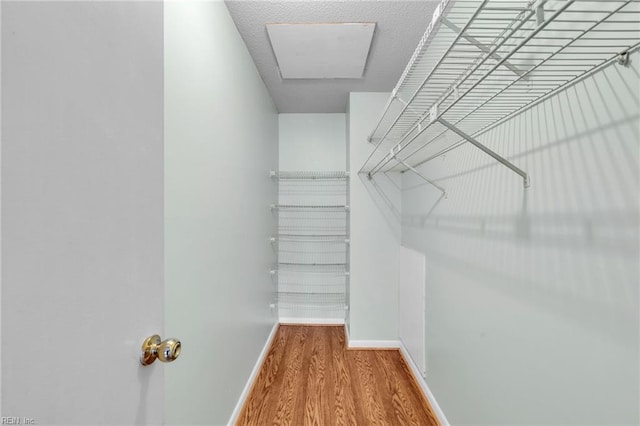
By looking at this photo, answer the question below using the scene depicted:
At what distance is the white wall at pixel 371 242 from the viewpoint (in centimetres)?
255

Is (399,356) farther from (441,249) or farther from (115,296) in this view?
(115,296)

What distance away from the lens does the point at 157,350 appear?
608 mm

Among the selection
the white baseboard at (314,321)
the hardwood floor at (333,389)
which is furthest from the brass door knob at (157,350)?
the white baseboard at (314,321)

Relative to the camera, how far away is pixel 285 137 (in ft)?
10.3

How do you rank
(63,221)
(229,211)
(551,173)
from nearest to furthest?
(63,221)
(551,173)
(229,211)

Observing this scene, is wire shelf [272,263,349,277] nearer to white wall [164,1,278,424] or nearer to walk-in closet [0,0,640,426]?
walk-in closet [0,0,640,426]

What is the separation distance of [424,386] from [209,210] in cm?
181

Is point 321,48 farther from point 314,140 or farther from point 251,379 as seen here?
point 251,379

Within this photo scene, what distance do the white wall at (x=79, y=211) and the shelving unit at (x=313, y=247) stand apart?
2.49 meters

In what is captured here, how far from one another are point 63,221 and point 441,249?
1682 mm

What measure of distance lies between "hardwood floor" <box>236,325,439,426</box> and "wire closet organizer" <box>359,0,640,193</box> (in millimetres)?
1599

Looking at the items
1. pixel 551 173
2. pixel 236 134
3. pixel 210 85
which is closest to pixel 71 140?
pixel 210 85

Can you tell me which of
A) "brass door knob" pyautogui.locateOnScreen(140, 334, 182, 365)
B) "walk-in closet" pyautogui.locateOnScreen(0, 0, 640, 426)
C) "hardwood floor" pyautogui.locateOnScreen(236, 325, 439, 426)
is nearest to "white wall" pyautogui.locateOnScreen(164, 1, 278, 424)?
"walk-in closet" pyautogui.locateOnScreen(0, 0, 640, 426)

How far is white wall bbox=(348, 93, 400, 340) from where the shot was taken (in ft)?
8.38
